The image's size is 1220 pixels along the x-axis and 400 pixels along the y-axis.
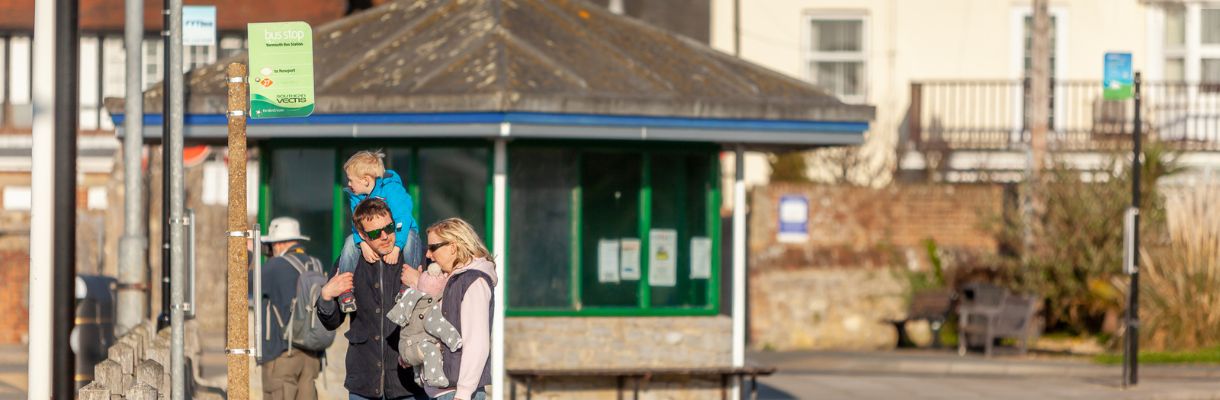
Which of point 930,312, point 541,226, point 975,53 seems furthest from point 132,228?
point 975,53

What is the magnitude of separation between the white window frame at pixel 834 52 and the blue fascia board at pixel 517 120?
17.3m

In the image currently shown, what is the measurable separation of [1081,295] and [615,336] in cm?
1148

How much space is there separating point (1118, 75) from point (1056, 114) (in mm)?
12481

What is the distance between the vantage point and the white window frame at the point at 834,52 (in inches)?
1225

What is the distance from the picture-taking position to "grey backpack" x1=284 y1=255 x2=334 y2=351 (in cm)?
1092

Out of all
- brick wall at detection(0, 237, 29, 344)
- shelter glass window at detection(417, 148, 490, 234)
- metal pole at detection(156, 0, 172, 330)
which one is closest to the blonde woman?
metal pole at detection(156, 0, 172, 330)

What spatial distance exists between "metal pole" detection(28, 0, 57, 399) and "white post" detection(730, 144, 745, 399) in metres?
5.93

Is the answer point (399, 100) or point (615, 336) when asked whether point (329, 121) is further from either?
point (615, 336)

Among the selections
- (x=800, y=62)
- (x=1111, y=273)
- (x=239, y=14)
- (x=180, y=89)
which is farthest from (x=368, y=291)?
(x=800, y=62)

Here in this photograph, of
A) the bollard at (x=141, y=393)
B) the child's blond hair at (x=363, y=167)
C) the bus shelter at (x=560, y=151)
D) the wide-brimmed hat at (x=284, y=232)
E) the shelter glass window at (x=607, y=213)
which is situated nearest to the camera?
the bollard at (x=141, y=393)

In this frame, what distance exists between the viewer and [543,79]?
13305 millimetres

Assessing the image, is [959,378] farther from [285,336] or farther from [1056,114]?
[1056,114]

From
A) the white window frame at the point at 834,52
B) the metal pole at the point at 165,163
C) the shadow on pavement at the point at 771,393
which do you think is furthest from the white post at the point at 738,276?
the white window frame at the point at 834,52

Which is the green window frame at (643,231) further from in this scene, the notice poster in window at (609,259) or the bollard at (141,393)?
the bollard at (141,393)
